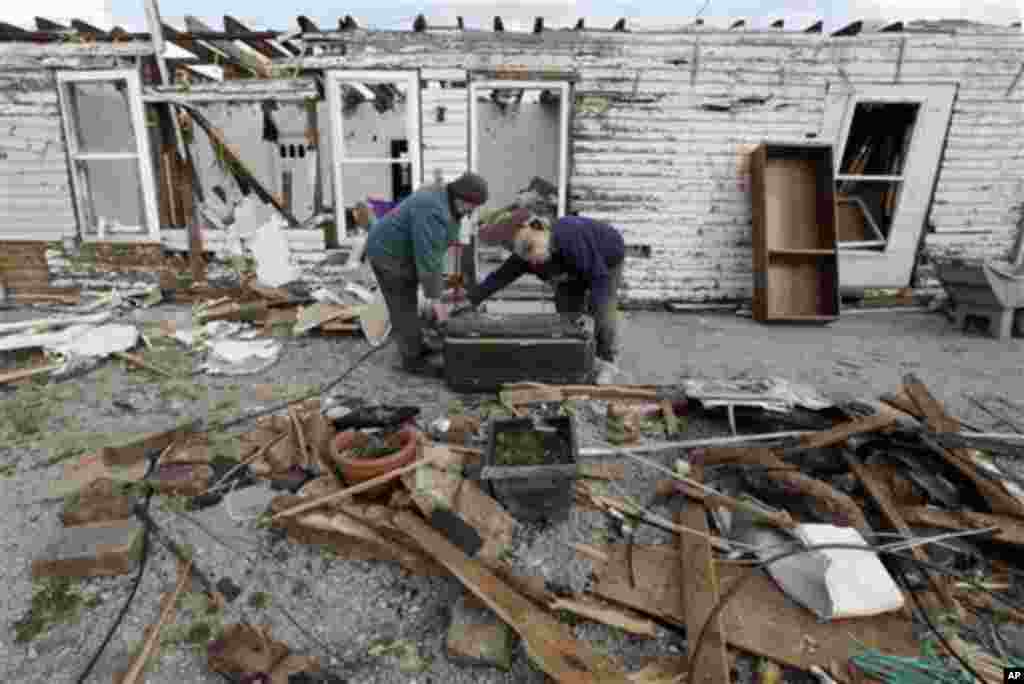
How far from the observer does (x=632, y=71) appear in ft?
22.1

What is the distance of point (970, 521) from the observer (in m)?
2.80

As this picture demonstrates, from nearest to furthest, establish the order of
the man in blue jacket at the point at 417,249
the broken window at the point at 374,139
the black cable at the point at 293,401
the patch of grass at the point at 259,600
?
the patch of grass at the point at 259,600, the black cable at the point at 293,401, the man in blue jacket at the point at 417,249, the broken window at the point at 374,139

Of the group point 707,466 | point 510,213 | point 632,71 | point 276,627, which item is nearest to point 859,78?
point 632,71

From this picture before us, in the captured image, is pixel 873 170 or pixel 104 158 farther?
pixel 873 170

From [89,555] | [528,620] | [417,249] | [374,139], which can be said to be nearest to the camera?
[528,620]

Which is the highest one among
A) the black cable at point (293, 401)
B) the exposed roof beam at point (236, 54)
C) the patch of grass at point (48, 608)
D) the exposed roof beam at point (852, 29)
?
the exposed roof beam at point (852, 29)

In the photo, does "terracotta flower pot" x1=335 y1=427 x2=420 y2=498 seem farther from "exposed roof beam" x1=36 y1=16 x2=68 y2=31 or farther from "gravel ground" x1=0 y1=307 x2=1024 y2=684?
"exposed roof beam" x1=36 y1=16 x2=68 y2=31

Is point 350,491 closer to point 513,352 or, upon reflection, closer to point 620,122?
point 513,352

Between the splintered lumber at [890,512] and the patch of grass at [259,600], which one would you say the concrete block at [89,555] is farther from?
the splintered lumber at [890,512]

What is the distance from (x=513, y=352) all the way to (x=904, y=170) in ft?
21.0

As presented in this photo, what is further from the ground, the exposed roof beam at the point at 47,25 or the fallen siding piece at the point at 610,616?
the exposed roof beam at the point at 47,25

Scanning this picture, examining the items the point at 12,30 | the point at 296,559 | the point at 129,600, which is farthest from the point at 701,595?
the point at 12,30

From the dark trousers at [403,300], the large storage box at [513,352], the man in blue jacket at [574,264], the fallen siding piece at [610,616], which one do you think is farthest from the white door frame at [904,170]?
the fallen siding piece at [610,616]

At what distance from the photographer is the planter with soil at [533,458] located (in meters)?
2.82
